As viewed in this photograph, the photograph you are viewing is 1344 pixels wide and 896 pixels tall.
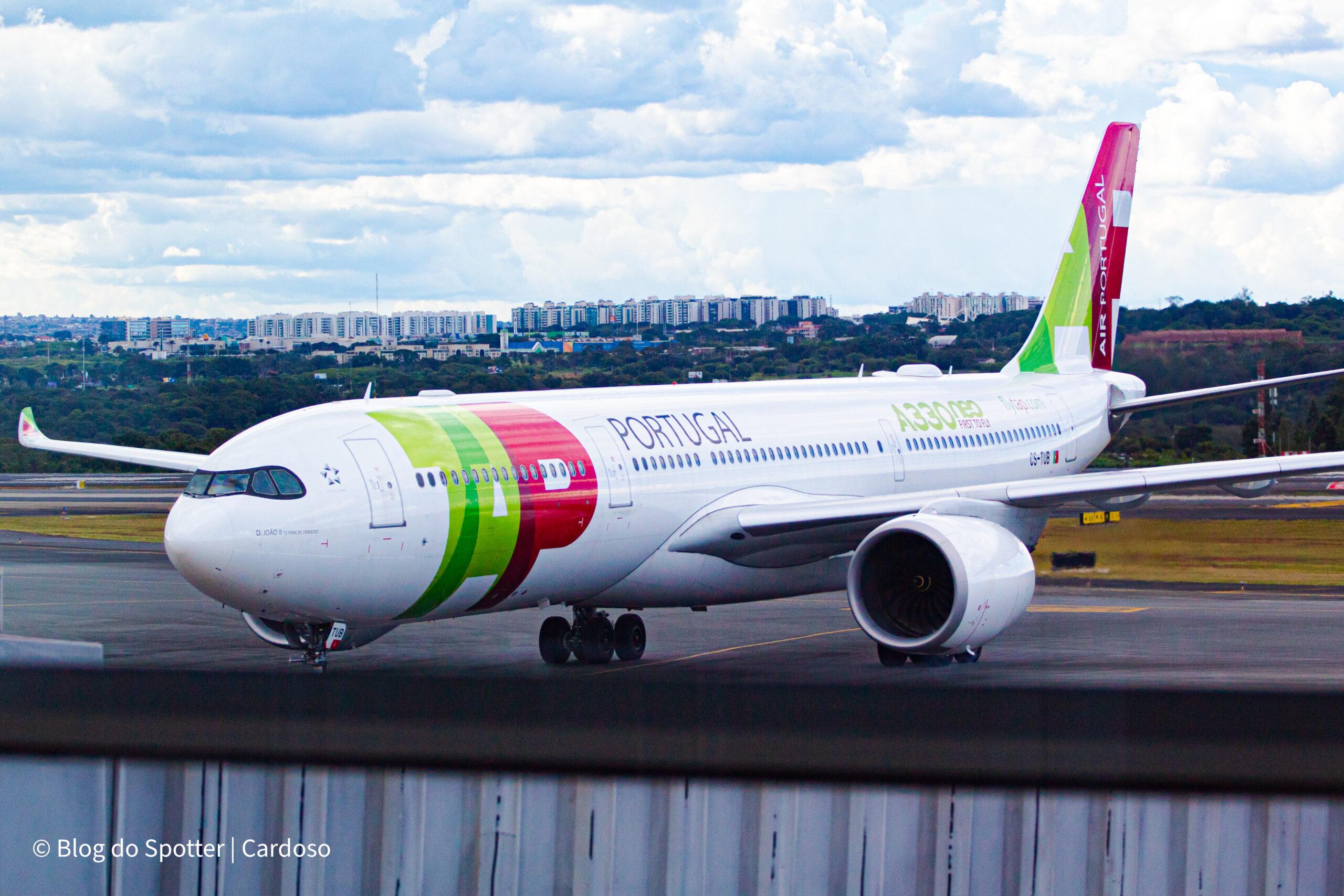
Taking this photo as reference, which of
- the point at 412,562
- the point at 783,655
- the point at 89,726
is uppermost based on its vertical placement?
the point at 89,726

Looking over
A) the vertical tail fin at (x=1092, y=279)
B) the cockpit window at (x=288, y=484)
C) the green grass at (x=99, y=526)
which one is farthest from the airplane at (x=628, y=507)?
the green grass at (x=99, y=526)

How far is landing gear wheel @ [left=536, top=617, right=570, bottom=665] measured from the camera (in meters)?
20.8

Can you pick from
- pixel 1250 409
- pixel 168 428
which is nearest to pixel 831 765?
pixel 1250 409

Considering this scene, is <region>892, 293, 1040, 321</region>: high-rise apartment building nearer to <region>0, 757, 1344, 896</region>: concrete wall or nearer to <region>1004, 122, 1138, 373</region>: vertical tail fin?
<region>1004, 122, 1138, 373</region>: vertical tail fin

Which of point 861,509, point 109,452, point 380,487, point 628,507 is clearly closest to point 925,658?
point 861,509


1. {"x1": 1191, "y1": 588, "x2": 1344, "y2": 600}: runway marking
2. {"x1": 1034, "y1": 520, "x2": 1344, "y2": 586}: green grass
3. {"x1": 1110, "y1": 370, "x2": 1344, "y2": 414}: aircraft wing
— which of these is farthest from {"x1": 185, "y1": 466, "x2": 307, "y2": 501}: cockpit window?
{"x1": 1191, "y1": 588, "x2": 1344, "y2": 600}: runway marking

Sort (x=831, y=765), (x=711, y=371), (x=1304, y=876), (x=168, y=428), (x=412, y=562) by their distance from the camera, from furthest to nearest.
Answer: (x=168, y=428)
(x=711, y=371)
(x=412, y=562)
(x=1304, y=876)
(x=831, y=765)

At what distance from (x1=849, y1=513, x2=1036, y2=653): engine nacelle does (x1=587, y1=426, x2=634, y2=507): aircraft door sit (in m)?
3.11

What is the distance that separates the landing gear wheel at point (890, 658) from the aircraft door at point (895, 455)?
408 centimetres

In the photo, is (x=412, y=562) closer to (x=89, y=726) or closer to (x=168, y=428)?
(x=89, y=726)

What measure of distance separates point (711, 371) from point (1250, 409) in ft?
42.1

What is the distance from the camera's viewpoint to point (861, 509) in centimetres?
1962

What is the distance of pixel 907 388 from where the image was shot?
2561cm

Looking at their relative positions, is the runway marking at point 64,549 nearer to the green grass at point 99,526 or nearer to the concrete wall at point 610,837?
the green grass at point 99,526
